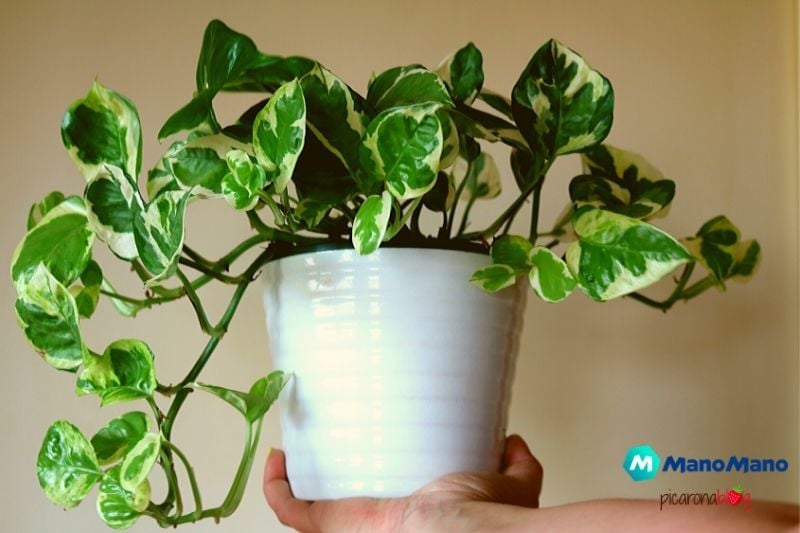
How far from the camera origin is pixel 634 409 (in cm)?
112

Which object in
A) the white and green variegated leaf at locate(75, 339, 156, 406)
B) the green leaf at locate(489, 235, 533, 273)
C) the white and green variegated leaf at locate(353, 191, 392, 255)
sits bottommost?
the white and green variegated leaf at locate(75, 339, 156, 406)

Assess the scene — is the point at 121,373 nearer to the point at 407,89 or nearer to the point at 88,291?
the point at 88,291

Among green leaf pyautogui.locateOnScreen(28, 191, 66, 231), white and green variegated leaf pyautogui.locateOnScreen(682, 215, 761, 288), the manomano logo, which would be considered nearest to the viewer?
green leaf pyautogui.locateOnScreen(28, 191, 66, 231)

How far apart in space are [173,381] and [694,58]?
2.79 feet

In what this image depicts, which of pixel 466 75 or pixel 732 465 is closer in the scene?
pixel 466 75

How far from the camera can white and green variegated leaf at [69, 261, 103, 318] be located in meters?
0.78

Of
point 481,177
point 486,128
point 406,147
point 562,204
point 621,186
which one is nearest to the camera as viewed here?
point 406,147

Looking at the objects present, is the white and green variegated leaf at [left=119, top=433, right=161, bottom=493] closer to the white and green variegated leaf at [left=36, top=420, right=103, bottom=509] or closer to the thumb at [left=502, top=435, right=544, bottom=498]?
the white and green variegated leaf at [left=36, top=420, right=103, bottom=509]

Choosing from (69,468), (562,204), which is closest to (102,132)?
(69,468)

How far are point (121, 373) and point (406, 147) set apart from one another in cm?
30

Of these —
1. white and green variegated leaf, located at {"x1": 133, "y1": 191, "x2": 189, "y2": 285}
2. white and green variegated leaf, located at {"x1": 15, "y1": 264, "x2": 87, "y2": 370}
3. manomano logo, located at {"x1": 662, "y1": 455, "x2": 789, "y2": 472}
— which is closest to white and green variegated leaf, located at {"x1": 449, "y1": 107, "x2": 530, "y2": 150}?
white and green variegated leaf, located at {"x1": 133, "y1": 191, "x2": 189, "y2": 285}

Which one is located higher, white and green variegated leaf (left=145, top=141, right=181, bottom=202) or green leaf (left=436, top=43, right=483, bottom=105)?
green leaf (left=436, top=43, right=483, bottom=105)

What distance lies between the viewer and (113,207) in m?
0.68

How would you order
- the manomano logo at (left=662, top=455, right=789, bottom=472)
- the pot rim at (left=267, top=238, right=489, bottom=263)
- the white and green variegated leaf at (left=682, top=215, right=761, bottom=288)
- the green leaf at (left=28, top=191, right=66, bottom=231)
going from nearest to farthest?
the pot rim at (left=267, top=238, right=489, bottom=263)
the green leaf at (left=28, top=191, right=66, bottom=231)
the white and green variegated leaf at (left=682, top=215, right=761, bottom=288)
the manomano logo at (left=662, top=455, right=789, bottom=472)
